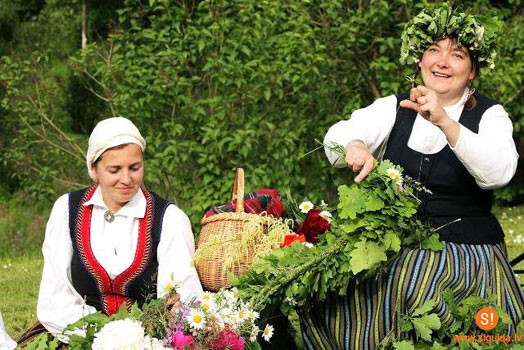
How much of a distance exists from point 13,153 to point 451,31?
18.6ft

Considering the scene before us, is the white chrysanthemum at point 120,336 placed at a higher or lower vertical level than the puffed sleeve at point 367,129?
lower

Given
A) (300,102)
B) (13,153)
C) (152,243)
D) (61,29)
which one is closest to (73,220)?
(152,243)

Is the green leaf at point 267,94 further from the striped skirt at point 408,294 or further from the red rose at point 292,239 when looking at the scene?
the striped skirt at point 408,294

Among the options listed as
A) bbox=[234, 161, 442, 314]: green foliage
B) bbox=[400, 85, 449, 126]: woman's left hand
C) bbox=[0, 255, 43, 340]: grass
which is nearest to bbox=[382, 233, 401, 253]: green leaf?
bbox=[234, 161, 442, 314]: green foliage

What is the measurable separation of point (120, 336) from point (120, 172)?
2.86 ft

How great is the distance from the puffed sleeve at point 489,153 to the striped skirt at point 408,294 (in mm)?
320

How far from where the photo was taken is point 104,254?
366cm

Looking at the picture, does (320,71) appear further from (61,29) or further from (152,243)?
(61,29)

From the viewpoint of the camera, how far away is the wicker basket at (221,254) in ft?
12.4

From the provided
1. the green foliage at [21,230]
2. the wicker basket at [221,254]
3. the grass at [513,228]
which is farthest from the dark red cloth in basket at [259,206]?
the green foliage at [21,230]

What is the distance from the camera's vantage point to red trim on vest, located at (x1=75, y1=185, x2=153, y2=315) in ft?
12.0

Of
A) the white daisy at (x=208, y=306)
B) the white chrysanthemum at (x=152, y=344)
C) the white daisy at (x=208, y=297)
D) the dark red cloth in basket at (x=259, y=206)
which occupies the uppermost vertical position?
the dark red cloth in basket at (x=259, y=206)

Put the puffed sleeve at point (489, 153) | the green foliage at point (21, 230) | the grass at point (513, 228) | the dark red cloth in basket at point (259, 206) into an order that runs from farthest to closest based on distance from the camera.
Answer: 1. the green foliage at point (21, 230)
2. the grass at point (513, 228)
3. the dark red cloth in basket at point (259, 206)
4. the puffed sleeve at point (489, 153)

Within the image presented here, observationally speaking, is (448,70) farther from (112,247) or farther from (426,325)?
(112,247)
